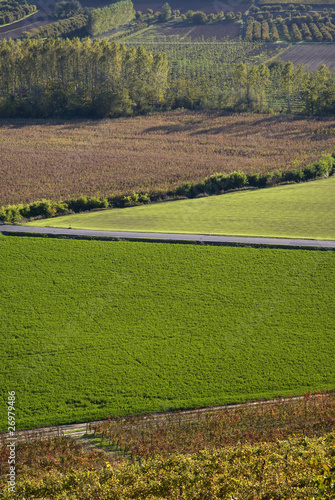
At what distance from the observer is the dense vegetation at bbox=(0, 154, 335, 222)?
5159cm

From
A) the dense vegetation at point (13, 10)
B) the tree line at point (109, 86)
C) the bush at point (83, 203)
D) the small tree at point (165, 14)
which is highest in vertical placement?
the dense vegetation at point (13, 10)

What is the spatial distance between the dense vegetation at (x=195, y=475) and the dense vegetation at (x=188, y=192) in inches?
1243

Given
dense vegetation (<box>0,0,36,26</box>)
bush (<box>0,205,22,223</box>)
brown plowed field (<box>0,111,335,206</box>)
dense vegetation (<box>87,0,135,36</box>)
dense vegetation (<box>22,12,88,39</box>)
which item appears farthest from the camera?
dense vegetation (<box>0,0,36,26</box>)

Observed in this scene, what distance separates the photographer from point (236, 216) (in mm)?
49469

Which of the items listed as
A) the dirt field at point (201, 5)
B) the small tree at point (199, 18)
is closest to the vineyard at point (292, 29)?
the small tree at point (199, 18)

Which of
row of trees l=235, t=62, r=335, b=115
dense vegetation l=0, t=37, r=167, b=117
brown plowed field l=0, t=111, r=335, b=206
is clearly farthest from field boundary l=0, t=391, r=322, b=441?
dense vegetation l=0, t=37, r=167, b=117

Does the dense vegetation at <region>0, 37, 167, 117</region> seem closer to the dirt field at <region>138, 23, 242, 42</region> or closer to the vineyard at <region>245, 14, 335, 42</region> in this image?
the dirt field at <region>138, 23, 242, 42</region>

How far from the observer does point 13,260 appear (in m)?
41.3

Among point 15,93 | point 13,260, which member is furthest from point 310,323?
point 15,93

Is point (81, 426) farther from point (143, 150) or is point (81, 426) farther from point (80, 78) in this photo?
point (80, 78)

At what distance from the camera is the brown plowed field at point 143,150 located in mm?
61906

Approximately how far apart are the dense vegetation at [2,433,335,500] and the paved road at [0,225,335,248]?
70.3 ft

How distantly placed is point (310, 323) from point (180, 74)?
91.0 meters

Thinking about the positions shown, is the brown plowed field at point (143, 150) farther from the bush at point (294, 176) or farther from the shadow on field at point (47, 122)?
the bush at point (294, 176)
